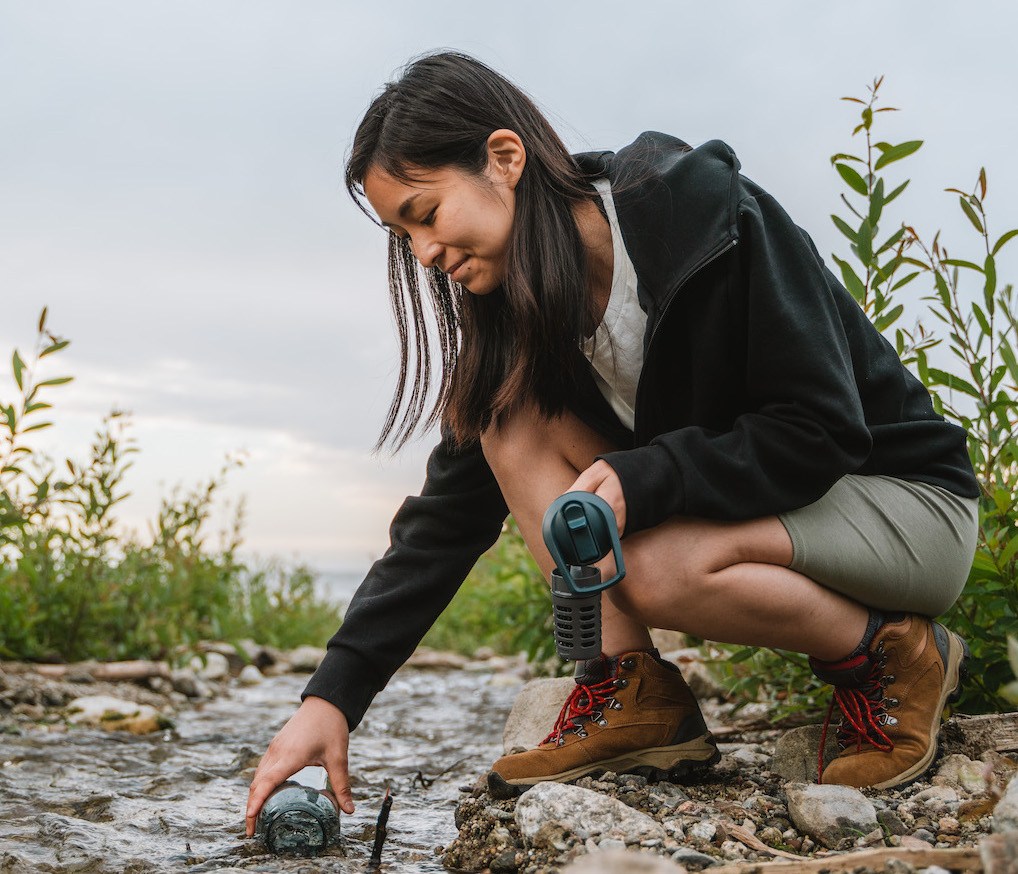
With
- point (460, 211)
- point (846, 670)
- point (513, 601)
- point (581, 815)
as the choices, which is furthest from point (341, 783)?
point (513, 601)

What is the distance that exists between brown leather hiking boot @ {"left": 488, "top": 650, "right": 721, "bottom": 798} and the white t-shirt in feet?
1.76

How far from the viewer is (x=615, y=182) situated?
2.03 metres

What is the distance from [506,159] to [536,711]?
4.53 feet

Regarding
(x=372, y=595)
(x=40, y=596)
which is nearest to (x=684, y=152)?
(x=372, y=595)

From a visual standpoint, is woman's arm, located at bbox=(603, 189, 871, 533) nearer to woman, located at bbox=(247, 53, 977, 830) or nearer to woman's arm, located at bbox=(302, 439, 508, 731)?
woman, located at bbox=(247, 53, 977, 830)

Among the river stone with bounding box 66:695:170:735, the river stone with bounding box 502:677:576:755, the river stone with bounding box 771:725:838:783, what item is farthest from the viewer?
the river stone with bounding box 66:695:170:735

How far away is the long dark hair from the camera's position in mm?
1936

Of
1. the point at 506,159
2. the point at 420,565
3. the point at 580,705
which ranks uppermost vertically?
the point at 506,159

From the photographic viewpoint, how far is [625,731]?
1964 millimetres

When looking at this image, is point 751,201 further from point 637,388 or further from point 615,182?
point 637,388

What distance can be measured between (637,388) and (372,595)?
77 centimetres

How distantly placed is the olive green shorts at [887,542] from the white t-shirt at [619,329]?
1.38 ft

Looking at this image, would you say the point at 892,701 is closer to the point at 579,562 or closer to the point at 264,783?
the point at 579,562

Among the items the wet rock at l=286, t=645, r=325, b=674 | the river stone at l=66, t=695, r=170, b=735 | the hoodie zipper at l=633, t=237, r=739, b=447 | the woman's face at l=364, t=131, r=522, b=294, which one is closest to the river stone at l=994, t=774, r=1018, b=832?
the hoodie zipper at l=633, t=237, r=739, b=447
